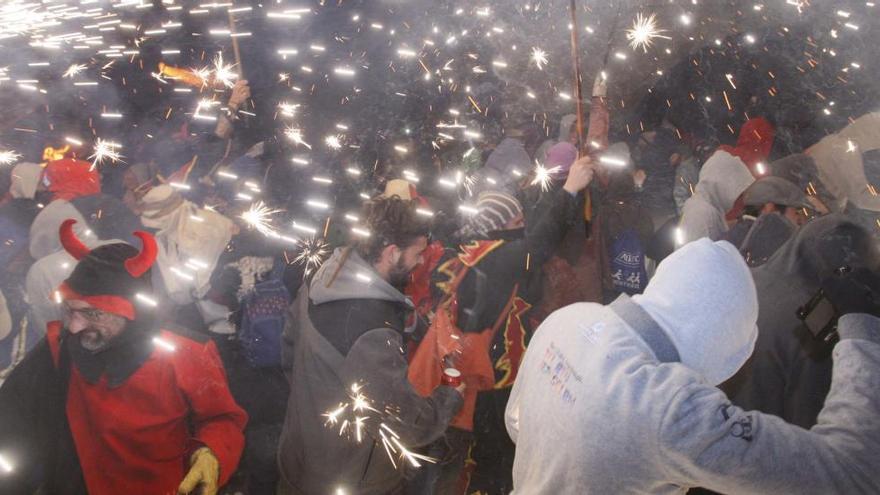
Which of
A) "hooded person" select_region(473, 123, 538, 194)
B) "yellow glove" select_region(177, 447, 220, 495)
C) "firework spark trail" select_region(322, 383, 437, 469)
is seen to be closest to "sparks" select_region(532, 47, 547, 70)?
"hooded person" select_region(473, 123, 538, 194)

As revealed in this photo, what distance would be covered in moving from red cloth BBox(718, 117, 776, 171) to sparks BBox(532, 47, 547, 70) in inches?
97.3

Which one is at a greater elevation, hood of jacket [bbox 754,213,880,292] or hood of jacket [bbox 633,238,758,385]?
hood of jacket [bbox 633,238,758,385]

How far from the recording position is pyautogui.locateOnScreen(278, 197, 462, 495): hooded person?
243cm

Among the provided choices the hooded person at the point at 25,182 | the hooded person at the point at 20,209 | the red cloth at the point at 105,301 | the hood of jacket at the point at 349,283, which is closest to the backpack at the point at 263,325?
the red cloth at the point at 105,301

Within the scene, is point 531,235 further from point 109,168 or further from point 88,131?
→ point 88,131

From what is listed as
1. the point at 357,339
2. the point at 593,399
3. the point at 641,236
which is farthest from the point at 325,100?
the point at 593,399

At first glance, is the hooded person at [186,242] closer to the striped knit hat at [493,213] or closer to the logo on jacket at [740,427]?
the striped knit hat at [493,213]

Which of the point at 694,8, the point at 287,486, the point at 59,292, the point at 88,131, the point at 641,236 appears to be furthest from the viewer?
the point at 88,131

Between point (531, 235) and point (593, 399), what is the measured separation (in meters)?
2.05

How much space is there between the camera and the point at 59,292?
2604 millimetres

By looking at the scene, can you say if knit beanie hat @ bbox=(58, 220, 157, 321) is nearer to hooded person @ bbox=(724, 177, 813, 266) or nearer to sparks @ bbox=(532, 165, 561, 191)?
sparks @ bbox=(532, 165, 561, 191)

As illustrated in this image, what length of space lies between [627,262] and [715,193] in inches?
41.3

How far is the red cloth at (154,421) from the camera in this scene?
263 cm

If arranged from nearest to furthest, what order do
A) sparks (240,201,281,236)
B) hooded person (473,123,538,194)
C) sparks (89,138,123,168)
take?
sparks (240,201,281,236)
hooded person (473,123,538,194)
sparks (89,138,123,168)
